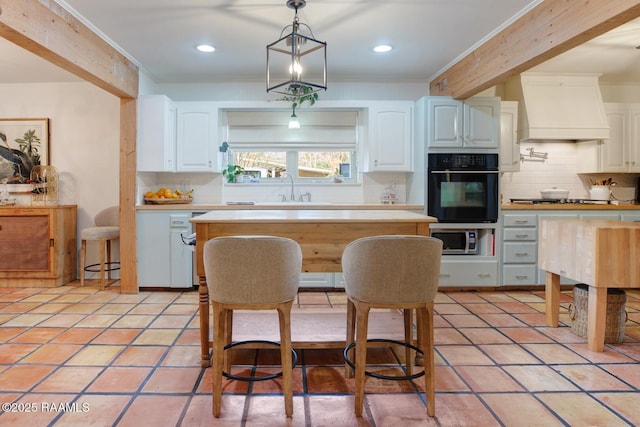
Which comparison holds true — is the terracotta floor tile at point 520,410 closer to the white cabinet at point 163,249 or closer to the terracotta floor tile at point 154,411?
the terracotta floor tile at point 154,411

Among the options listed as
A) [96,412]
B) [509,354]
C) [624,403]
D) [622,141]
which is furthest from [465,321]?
→ [622,141]

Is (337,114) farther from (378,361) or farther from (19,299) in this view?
(19,299)

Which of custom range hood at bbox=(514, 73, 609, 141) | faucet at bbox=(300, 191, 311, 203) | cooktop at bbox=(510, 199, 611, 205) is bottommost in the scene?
cooktop at bbox=(510, 199, 611, 205)

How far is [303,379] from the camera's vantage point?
2.31m

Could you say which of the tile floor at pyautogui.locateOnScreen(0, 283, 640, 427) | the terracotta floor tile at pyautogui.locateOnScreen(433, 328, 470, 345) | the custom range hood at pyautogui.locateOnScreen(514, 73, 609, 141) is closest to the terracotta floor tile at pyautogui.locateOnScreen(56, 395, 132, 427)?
the tile floor at pyautogui.locateOnScreen(0, 283, 640, 427)

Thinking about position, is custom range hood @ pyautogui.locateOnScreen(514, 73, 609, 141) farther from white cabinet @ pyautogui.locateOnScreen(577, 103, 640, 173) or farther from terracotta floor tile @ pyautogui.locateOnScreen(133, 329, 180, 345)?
terracotta floor tile @ pyautogui.locateOnScreen(133, 329, 180, 345)

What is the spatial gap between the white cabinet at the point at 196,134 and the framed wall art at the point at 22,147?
1767 millimetres

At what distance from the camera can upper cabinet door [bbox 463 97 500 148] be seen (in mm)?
4340

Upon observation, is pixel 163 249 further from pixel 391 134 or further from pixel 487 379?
pixel 487 379

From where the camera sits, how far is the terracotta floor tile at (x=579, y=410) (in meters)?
1.88

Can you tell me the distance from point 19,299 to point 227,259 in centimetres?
338

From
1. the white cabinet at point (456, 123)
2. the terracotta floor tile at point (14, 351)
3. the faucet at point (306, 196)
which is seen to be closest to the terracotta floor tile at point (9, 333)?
the terracotta floor tile at point (14, 351)

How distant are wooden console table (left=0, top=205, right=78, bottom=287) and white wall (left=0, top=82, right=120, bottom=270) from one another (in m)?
0.49

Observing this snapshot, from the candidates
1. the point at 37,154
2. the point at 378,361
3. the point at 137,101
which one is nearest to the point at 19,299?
the point at 37,154
